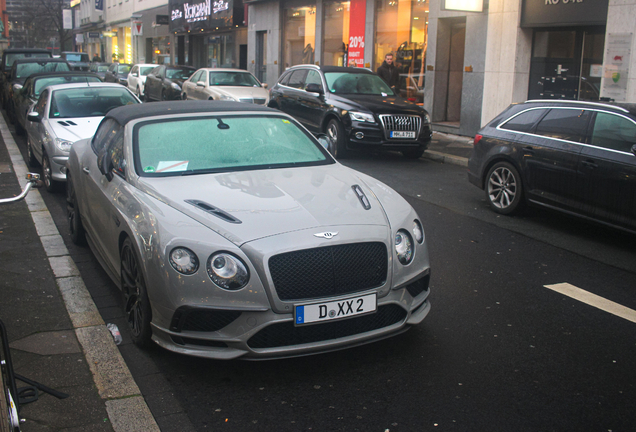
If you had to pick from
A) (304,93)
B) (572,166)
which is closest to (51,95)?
(304,93)

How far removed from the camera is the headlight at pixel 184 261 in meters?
3.55

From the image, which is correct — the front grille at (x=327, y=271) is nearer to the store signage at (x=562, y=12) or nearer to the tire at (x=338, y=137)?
the tire at (x=338, y=137)

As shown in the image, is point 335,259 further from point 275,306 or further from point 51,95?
point 51,95

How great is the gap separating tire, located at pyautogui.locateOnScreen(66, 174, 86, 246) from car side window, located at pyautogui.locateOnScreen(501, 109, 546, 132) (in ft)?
17.4

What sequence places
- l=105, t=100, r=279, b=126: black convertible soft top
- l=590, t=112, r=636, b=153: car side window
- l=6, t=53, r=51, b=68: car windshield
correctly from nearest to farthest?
l=105, t=100, r=279, b=126: black convertible soft top, l=590, t=112, r=636, b=153: car side window, l=6, t=53, r=51, b=68: car windshield

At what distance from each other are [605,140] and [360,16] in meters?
15.8

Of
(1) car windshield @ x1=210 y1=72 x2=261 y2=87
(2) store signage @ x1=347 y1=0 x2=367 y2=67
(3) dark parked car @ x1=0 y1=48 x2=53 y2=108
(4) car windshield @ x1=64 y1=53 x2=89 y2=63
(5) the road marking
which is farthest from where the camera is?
(4) car windshield @ x1=64 y1=53 x2=89 y2=63

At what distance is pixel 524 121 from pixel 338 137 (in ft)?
17.0

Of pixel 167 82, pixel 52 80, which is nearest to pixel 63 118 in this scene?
pixel 52 80

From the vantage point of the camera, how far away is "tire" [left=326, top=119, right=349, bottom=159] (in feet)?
41.7

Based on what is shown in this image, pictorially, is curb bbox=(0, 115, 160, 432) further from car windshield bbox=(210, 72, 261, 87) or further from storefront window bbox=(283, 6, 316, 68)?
storefront window bbox=(283, 6, 316, 68)

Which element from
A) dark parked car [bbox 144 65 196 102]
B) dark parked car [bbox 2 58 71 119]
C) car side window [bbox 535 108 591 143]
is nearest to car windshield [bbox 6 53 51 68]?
dark parked car [bbox 144 65 196 102]

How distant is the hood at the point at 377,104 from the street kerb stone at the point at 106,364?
896 cm

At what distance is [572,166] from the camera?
23.5 feet
